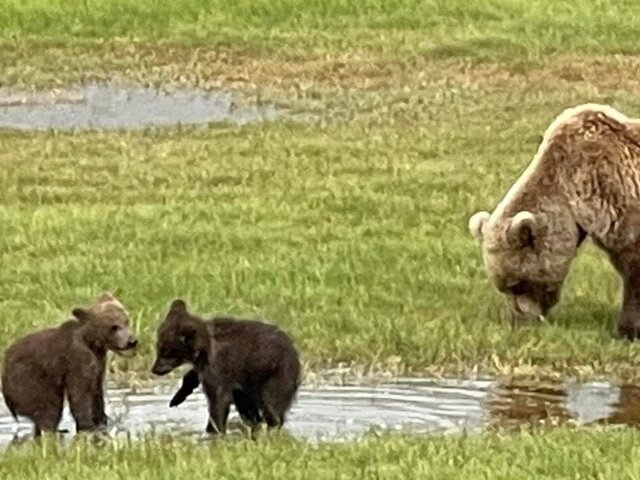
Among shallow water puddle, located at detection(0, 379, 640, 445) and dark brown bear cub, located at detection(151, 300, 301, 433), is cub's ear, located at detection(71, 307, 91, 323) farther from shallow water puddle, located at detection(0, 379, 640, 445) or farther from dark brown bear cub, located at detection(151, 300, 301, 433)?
shallow water puddle, located at detection(0, 379, 640, 445)

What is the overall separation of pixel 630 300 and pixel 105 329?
3543mm

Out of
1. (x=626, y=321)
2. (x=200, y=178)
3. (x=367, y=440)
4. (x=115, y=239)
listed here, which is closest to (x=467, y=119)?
(x=200, y=178)

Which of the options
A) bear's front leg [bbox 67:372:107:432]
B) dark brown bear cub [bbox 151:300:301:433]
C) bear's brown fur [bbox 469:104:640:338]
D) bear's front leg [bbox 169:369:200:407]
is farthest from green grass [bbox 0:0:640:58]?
bear's front leg [bbox 67:372:107:432]

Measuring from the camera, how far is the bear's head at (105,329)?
9266 mm

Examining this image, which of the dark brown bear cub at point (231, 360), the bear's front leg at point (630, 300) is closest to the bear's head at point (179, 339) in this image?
the dark brown bear cub at point (231, 360)

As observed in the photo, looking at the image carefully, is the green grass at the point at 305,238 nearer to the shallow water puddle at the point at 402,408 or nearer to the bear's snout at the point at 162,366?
the shallow water puddle at the point at 402,408

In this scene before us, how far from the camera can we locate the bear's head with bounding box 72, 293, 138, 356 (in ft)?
30.4

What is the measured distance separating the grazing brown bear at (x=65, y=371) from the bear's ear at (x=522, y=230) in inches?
114

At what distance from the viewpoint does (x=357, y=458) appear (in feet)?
26.9

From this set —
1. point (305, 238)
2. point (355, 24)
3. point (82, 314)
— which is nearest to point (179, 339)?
point (82, 314)

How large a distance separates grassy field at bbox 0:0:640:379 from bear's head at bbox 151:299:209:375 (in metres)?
1.42

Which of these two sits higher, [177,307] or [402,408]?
[177,307]

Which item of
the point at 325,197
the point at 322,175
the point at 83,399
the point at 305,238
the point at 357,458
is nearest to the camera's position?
the point at 357,458

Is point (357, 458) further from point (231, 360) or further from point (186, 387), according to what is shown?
point (186, 387)
